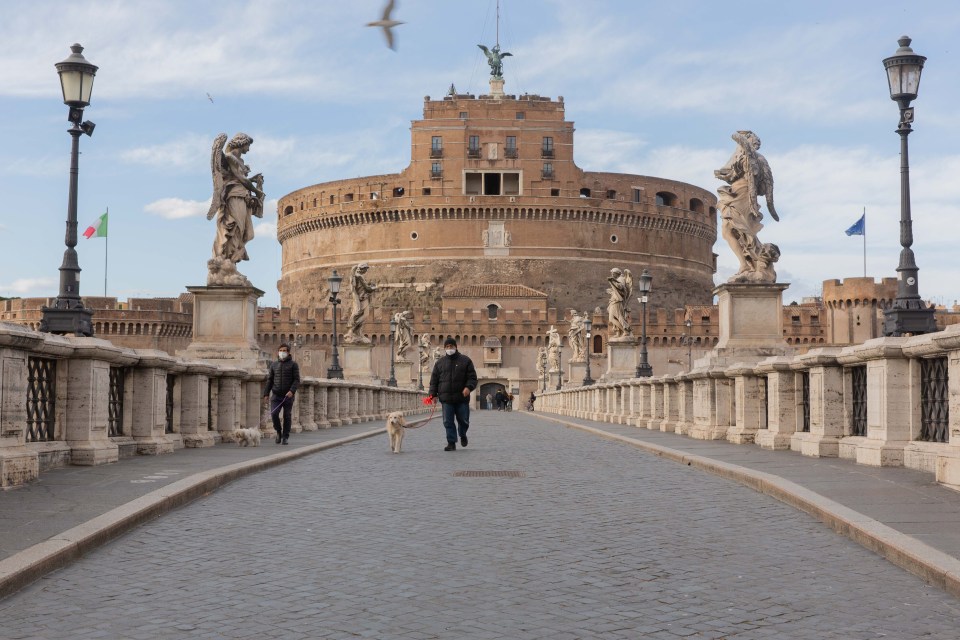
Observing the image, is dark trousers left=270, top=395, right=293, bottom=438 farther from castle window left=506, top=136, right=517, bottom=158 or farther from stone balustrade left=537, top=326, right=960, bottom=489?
castle window left=506, top=136, right=517, bottom=158

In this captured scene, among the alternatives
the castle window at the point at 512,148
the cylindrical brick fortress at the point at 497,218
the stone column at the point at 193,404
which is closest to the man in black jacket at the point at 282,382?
the stone column at the point at 193,404

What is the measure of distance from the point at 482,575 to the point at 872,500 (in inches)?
118

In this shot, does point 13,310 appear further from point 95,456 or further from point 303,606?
point 303,606

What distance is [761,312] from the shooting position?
1529 cm

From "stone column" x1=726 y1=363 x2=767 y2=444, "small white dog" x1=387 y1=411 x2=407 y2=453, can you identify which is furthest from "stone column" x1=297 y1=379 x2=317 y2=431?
"stone column" x1=726 y1=363 x2=767 y2=444

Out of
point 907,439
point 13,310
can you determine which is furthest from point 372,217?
point 907,439

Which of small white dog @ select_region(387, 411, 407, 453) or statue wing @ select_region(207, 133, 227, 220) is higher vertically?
statue wing @ select_region(207, 133, 227, 220)

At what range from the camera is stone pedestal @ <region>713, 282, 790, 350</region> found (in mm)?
15273

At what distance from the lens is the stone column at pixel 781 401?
11758 millimetres

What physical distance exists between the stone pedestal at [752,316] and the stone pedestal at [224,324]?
6356mm

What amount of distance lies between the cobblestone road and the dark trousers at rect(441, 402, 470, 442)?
5.88m

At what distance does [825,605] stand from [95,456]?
6497 mm

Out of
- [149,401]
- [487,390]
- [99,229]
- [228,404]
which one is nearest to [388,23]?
[149,401]

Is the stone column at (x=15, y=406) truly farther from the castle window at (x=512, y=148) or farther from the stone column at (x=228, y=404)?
the castle window at (x=512, y=148)
